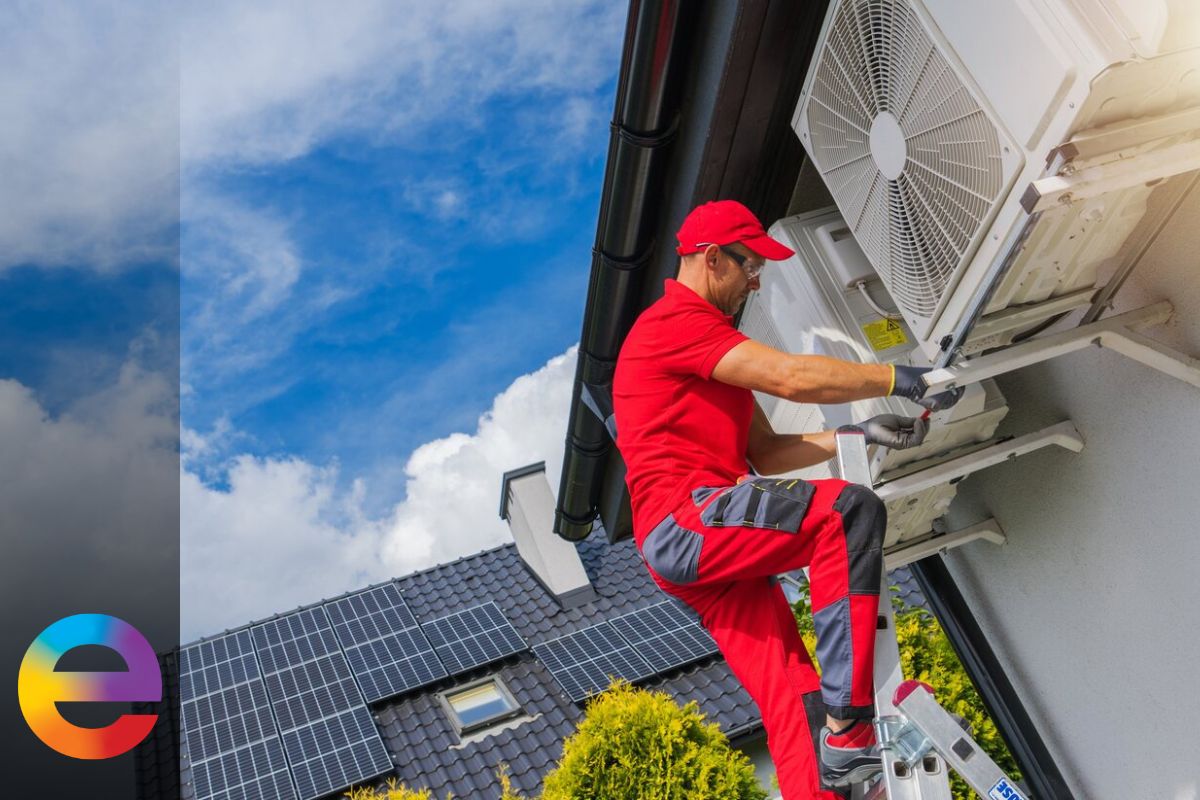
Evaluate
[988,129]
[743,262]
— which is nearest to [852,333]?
[743,262]

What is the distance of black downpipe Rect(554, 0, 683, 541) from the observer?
3.60 meters

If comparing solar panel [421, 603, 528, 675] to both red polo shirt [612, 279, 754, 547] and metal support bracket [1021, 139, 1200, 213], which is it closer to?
red polo shirt [612, 279, 754, 547]

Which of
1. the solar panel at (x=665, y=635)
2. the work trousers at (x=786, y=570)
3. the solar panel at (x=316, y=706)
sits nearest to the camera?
the work trousers at (x=786, y=570)

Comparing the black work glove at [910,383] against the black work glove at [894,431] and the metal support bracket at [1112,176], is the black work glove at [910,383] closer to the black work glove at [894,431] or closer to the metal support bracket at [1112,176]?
the black work glove at [894,431]

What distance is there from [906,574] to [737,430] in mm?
7306

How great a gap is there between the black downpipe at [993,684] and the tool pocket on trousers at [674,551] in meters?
1.91

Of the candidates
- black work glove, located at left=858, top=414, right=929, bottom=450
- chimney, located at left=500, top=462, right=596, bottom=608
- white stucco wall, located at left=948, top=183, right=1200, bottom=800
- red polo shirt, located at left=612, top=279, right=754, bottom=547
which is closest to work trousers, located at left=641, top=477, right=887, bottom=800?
red polo shirt, located at left=612, top=279, right=754, bottom=547

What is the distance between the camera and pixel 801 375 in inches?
97.7

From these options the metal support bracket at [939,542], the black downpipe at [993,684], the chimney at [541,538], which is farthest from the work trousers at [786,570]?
the chimney at [541,538]

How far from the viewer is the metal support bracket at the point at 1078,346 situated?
264 centimetres

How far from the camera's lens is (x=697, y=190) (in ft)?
12.7

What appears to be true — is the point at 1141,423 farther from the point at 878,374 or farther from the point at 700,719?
the point at 700,719

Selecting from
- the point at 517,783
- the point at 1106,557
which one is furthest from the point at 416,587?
the point at 1106,557

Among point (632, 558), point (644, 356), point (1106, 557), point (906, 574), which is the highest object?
point (632, 558)
